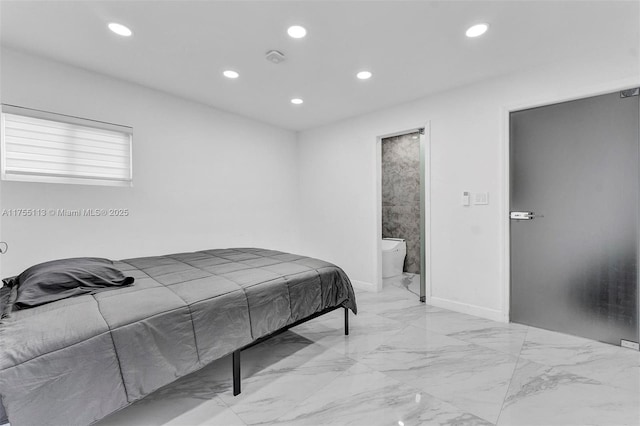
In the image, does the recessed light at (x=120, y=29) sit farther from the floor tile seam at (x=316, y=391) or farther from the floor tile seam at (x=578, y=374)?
the floor tile seam at (x=578, y=374)

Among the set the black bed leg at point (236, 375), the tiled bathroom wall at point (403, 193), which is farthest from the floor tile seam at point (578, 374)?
the tiled bathroom wall at point (403, 193)

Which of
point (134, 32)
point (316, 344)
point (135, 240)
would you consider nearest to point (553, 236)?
point (316, 344)

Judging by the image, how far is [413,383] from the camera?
1.84 m

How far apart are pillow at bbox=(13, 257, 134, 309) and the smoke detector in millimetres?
2023

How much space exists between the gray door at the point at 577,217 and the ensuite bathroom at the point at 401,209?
2.00m

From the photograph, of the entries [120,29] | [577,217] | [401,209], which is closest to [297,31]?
[120,29]

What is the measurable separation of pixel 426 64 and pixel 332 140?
195 cm

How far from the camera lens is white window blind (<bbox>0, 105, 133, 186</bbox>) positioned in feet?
7.78

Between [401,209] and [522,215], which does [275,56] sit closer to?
[522,215]

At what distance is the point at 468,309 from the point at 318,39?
303 cm

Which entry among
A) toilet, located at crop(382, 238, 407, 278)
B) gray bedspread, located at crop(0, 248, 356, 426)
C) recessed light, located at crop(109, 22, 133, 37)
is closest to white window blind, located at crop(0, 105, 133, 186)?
recessed light, located at crop(109, 22, 133, 37)

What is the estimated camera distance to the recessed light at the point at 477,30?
80.0 inches

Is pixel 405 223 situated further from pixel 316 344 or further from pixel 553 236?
pixel 316 344

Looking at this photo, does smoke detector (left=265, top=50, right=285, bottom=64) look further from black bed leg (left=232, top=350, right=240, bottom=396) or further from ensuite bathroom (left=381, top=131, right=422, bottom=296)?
ensuite bathroom (left=381, top=131, right=422, bottom=296)
